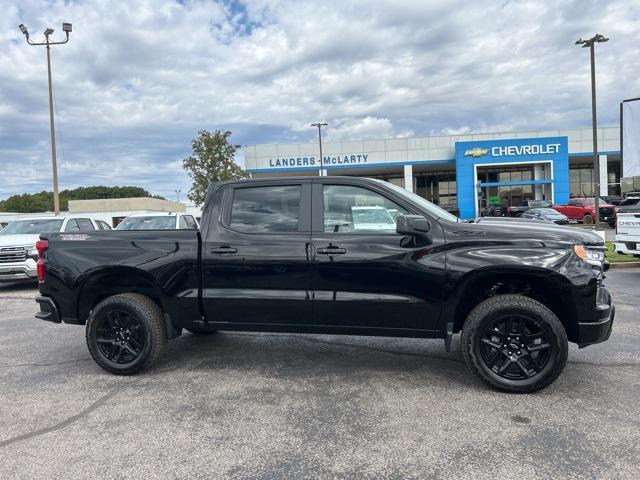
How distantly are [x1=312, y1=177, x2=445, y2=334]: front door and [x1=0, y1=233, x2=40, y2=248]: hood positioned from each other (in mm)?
8851

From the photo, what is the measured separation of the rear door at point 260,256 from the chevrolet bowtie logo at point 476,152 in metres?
41.7

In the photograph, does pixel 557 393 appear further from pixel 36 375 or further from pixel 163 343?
pixel 36 375

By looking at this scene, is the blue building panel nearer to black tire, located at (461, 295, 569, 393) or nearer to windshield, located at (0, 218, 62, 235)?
windshield, located at (0, 218, 62, 235)

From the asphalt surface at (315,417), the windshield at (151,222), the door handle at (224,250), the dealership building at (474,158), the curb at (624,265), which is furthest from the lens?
the dealership building at (474,158)

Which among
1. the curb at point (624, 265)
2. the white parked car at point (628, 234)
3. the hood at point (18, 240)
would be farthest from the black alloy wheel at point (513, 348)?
the hood at point (18, 240)

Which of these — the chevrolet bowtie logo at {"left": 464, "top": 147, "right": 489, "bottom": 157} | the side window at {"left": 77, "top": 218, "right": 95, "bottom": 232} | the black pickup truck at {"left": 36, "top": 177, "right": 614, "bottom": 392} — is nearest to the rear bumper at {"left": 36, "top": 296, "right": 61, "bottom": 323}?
the black pickup truck at {"left": 36, "top": 177, "right": 614, "bottom": 392}

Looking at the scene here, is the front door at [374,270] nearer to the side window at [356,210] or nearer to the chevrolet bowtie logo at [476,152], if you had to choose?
the side window at [356,210]

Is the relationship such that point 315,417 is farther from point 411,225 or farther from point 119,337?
point 119,337

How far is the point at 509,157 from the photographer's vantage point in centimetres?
4291

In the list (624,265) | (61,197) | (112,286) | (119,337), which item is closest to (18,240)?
(112,286)

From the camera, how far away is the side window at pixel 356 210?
4.21 m

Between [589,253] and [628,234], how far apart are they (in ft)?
23.1

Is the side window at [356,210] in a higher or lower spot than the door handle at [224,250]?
higher

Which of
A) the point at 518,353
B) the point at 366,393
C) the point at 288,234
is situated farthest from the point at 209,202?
the point at 518,353
